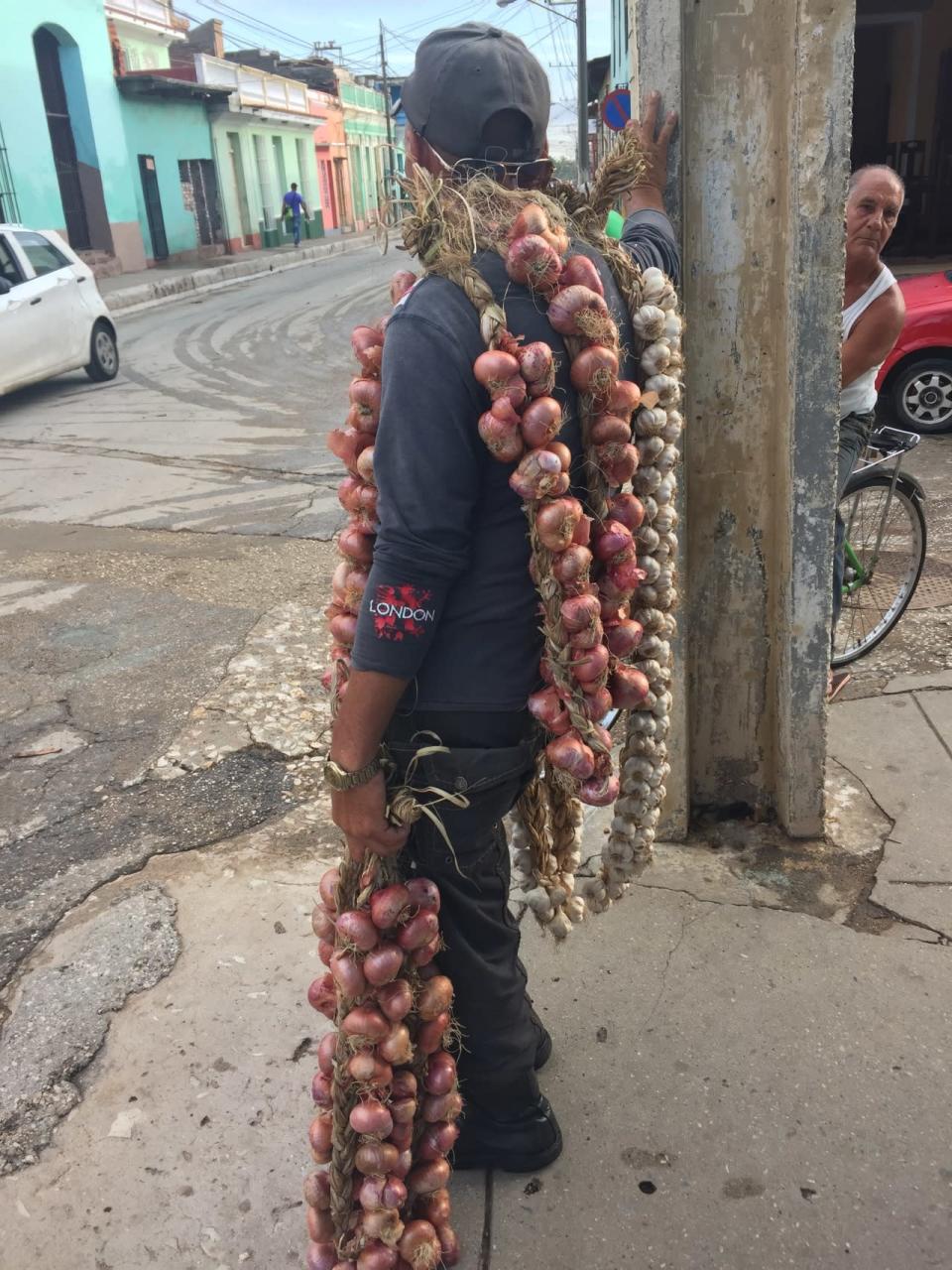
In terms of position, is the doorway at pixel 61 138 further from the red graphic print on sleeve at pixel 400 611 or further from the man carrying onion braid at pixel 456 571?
the red graphic print on sleeve at pixel 400 611

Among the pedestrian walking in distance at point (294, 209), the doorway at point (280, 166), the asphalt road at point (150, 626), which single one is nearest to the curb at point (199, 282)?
the pedestrian walking in distance at point (294, 209)

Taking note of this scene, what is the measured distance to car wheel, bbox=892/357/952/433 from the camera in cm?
720

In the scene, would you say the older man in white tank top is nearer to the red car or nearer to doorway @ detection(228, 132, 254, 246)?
the red car

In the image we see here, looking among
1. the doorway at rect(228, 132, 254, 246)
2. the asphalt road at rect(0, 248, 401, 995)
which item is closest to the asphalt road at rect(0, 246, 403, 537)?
the asphalt road at rect(0, 248, 401, 995)

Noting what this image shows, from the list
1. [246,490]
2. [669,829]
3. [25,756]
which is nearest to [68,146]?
[246,490]

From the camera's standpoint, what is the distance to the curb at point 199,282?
18.3 metres

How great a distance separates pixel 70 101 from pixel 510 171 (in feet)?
78.7

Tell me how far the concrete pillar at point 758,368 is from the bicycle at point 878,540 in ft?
4.28

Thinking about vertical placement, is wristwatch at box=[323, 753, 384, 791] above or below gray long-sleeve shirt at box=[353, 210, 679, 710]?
below

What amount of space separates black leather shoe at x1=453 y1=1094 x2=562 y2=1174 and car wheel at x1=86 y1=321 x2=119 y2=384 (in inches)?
401

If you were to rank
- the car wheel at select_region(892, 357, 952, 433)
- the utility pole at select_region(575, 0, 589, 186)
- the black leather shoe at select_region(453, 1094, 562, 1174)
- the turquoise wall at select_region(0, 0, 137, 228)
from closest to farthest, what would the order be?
the black leather shoe at select_region(453, 1094, 562, 1174)
the car wheel at select_region(892, 357, 952, 433)
the utility pole at select_region(575, 0, 589, 186)
the turquoise wall at select_region(0, 0, 137, 228)

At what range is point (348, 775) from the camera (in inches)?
64.1

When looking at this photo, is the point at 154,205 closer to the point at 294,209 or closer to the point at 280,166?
the point at 294,209

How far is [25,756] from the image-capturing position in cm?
365
